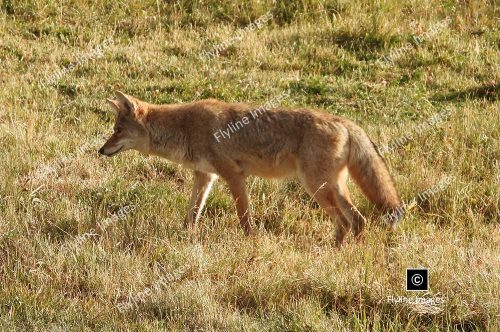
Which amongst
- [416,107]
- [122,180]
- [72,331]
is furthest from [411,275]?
[416,107]

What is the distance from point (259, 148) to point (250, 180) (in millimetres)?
1113

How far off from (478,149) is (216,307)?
504 centimetres

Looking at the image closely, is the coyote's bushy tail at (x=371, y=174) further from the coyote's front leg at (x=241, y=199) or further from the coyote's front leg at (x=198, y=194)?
the coyote's front leg at (x=198, y=194)

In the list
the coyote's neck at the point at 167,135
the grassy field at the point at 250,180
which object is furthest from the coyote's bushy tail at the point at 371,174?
the coyote's neck at the point at 167,135

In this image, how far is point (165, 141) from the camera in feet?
30.0

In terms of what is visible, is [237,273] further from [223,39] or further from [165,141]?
[223,39]

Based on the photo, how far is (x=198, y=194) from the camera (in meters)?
9.03

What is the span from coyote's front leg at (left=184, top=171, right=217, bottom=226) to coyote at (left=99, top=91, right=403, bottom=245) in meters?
0.01

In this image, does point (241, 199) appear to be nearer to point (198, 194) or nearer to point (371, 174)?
point (198, 194)

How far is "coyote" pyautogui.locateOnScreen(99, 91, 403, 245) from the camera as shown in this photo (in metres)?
8.38

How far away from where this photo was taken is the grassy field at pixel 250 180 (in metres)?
6.59

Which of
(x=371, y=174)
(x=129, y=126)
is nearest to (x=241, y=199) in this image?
(x=371, y=174)
